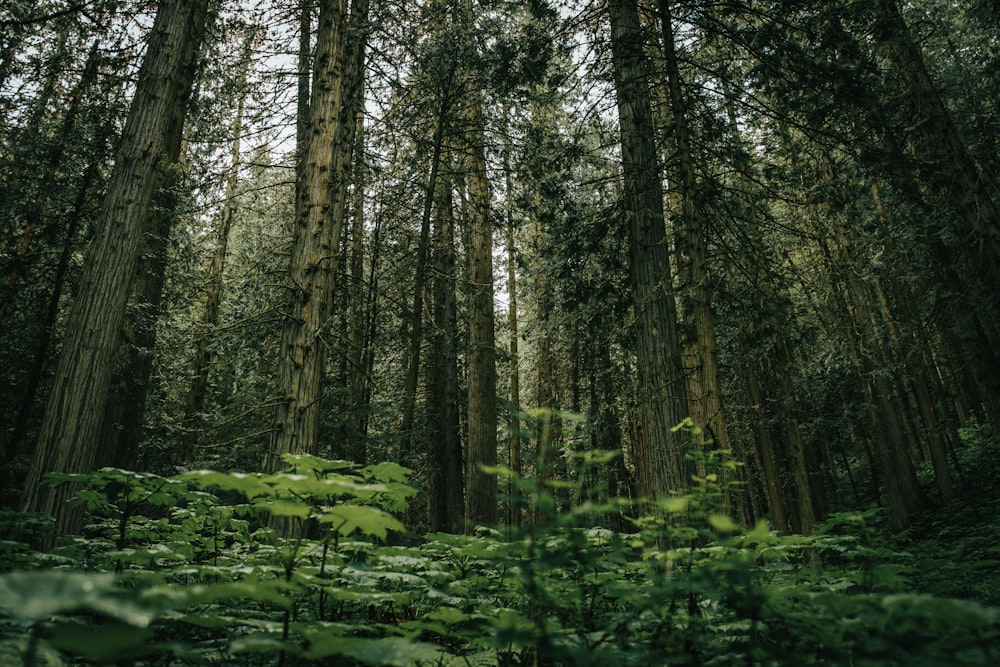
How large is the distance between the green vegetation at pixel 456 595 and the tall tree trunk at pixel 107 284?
1556 mm

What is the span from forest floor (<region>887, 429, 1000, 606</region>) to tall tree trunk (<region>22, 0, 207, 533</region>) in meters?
7.42

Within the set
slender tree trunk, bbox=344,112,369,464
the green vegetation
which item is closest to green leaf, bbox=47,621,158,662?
the green vegetation

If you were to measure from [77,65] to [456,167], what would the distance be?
6726 millimetres

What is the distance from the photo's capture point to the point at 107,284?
226 inches

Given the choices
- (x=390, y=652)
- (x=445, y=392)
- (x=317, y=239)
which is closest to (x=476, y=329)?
(x=445, y=392)

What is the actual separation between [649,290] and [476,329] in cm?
477

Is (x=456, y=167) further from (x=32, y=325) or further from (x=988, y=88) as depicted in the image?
(x=988, y=88)

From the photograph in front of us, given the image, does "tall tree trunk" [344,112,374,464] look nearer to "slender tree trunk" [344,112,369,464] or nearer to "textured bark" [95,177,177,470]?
"slender tree trunk" [344,112,369,464]

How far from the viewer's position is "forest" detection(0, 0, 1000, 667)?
6.56 feet

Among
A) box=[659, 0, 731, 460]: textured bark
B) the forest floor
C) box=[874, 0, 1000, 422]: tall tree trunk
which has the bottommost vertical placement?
the forest floor

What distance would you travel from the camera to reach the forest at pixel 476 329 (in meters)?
2.00

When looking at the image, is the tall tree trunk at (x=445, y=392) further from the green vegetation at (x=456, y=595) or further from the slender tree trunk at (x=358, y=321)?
the green vegetation at (x=456, y=595)

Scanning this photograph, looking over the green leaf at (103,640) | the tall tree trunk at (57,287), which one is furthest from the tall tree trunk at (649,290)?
the tall tree trunk at (57,287)

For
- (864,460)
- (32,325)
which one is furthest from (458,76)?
(864,460)
